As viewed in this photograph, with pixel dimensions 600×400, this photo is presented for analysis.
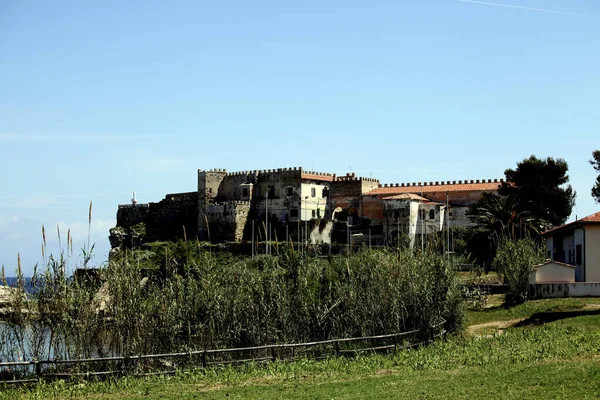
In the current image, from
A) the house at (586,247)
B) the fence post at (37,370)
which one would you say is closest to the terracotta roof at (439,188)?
the house at (586,247)

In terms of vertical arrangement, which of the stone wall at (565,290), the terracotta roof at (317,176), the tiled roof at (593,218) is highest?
the terracotta roof at (317,176)

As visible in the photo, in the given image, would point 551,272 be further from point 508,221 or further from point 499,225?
point 499,225

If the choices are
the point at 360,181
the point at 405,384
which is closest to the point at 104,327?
the point at 405,384

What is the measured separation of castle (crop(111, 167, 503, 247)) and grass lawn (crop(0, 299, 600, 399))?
137 ft

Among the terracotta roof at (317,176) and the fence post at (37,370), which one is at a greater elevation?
the terracotta roof at (317,176)

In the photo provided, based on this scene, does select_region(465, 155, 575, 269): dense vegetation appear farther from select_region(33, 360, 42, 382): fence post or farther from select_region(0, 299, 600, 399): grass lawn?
select_region(33, 360, 42, 382): fence post

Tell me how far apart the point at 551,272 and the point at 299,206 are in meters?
41.6

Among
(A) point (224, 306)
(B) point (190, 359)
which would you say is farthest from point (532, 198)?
(B) point (190, 359)

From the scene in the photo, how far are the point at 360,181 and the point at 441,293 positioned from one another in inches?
1918

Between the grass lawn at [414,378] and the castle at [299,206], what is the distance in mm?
41794

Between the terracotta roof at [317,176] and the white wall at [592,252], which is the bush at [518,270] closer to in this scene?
the white wall at [592,252]

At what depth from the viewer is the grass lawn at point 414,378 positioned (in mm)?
20422

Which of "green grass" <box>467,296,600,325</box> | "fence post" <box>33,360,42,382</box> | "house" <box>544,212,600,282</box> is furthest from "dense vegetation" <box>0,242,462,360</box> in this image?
"house" <box>544,212,600,282</box>

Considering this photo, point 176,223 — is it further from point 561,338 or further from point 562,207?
point 561,338
